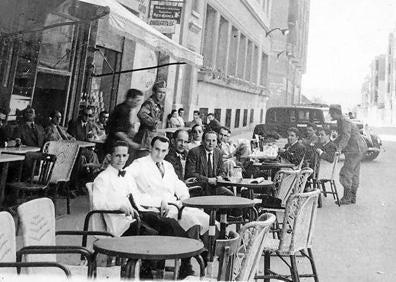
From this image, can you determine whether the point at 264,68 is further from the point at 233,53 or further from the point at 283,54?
the point at 283,54

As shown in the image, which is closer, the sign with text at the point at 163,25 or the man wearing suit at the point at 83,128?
the man wearing suit at the point at 83,128

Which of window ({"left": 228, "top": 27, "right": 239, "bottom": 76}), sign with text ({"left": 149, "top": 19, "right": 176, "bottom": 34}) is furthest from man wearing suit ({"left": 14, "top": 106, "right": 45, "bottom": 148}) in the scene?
window ({"left": 228, "top": 27, "right": 239, "bottom": 76})

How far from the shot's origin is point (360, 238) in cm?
568

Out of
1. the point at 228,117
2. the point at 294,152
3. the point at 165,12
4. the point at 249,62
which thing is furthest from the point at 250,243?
the point at 249,62

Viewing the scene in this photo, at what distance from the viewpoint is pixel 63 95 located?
9477 millimetres

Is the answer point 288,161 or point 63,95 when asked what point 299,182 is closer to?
point 288,161

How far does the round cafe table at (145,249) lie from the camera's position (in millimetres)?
2254

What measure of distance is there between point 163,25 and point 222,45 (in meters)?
8.24

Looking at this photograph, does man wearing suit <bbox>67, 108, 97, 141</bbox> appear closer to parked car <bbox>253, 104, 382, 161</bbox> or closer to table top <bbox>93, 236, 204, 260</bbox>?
table top <bbox>93, 236, 204, 260</bbox>

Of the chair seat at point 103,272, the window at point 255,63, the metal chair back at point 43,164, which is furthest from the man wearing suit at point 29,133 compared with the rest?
the window at point 255,63

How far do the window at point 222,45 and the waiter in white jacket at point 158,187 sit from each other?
42.7ft

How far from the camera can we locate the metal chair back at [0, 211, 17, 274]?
2.17 m

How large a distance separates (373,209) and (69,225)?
16.9ft

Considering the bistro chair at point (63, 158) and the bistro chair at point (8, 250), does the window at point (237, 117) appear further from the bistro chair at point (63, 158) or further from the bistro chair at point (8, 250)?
the bistro chair at point (8, 250)
